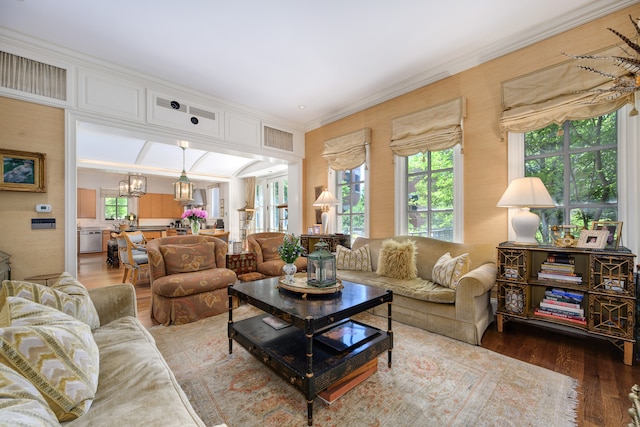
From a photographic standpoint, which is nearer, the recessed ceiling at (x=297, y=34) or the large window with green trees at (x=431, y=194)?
the recessed ceiling at (x=297, y=34)

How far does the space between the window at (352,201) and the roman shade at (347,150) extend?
7.4 inches

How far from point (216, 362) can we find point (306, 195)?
12.7 feet

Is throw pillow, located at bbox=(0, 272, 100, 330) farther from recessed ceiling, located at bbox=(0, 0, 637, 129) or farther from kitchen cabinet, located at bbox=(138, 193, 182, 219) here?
kitchen cabinet, located at bbox=(138, 193, 182, 219)

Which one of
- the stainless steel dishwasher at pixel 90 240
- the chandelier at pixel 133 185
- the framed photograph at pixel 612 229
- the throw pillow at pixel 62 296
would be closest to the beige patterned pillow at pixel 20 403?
the throw pillow at pixel 62 296

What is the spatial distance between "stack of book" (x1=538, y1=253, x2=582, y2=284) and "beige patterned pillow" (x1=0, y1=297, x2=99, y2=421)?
11.1 ft

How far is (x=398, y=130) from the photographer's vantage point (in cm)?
402

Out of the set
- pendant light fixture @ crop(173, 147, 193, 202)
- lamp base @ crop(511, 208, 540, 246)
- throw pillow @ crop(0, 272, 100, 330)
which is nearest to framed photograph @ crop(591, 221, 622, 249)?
lamp base @ crop(511, 208, 540, 246)

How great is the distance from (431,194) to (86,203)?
10.3 meters

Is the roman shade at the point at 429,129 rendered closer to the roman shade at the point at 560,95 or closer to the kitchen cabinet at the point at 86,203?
the roman shade at the point at 560,95

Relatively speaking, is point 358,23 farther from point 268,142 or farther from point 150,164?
point 150,164

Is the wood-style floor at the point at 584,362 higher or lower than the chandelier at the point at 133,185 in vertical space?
lower

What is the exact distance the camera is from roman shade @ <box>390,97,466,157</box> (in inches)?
135

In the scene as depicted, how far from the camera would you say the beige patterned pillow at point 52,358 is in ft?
3.18

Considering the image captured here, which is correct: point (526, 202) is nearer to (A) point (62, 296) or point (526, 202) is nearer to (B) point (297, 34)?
(B) point (297, 34)
